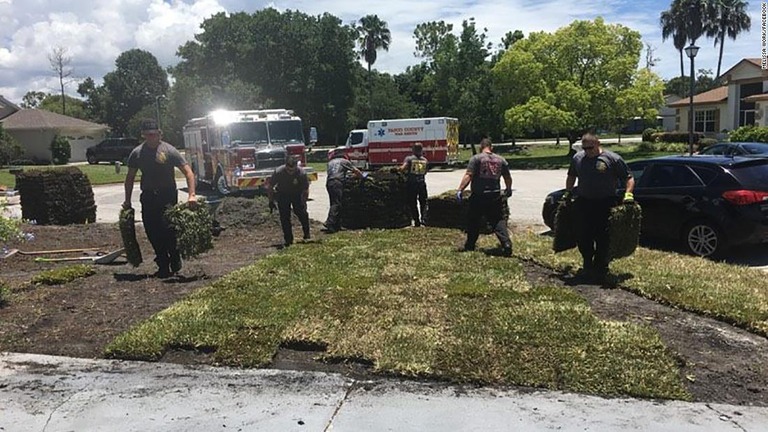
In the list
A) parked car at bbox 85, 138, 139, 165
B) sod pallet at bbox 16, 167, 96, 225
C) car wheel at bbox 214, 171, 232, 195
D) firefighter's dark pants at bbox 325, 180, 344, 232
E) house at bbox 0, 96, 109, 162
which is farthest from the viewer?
house at bbox 0, 96, 109, 162

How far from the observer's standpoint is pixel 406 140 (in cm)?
3250

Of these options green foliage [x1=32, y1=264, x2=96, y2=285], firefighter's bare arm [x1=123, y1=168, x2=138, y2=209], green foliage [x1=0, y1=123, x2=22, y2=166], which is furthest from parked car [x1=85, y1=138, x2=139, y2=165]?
firefighter's bare arm [x1=123, y1=168, x2=138, y2=209]

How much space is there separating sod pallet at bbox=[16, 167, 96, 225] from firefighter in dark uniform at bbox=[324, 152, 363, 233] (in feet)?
18.5

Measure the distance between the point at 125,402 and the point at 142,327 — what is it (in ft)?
4.89

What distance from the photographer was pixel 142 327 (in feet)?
18.7

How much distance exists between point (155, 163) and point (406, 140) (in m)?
25.4

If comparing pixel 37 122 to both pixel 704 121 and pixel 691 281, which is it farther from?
pixel 691 281

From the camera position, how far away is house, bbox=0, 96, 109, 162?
48.0 meters

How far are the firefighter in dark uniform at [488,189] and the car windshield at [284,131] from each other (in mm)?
11036

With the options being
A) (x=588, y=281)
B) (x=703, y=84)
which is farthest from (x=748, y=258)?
(x=703, y=84)

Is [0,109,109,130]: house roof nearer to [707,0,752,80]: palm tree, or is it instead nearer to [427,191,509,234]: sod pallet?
[427,191,509,234]: sod pallet

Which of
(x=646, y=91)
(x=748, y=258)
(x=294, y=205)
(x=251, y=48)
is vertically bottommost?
Answer: (x=748, y=258)

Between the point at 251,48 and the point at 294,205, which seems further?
the point at 251,48

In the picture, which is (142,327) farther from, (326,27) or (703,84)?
(703,84)
